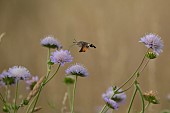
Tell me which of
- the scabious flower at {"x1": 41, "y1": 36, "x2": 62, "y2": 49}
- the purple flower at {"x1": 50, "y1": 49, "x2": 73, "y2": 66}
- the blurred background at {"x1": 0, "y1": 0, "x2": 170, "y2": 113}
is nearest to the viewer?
the purple flower at {"x1": 50, "y1": 49, "x2": 73, "y2": 66}

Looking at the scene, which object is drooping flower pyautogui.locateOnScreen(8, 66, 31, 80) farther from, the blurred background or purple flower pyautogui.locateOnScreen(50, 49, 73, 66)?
the blurred background

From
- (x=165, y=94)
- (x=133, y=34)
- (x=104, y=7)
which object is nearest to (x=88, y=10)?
(x=104, y=7)

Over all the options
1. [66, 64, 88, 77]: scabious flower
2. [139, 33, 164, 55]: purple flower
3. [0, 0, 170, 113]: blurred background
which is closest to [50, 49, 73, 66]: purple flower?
[66, 64, 88, 77]: scabious flower

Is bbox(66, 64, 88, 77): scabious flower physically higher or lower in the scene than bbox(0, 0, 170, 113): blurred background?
lower

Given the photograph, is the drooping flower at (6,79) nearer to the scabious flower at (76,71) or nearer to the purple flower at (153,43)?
the scabious flower at (76,71)

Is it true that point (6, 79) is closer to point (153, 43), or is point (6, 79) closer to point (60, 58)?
point (60, 58)

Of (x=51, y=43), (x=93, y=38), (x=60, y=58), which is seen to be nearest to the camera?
(x=60, y=58)

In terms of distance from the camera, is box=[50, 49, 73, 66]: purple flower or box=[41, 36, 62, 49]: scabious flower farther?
box=[41, 36, 62, 49]: scabious flower

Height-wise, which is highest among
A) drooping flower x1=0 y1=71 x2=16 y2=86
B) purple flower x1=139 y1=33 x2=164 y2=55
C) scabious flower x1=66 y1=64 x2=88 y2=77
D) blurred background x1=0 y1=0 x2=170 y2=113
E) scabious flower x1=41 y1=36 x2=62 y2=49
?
blurred background x1=0 y1=0 x2=170 y2=113

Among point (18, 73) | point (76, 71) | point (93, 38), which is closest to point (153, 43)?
point (76, 71)

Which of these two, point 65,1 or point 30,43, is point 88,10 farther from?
point 30,43
